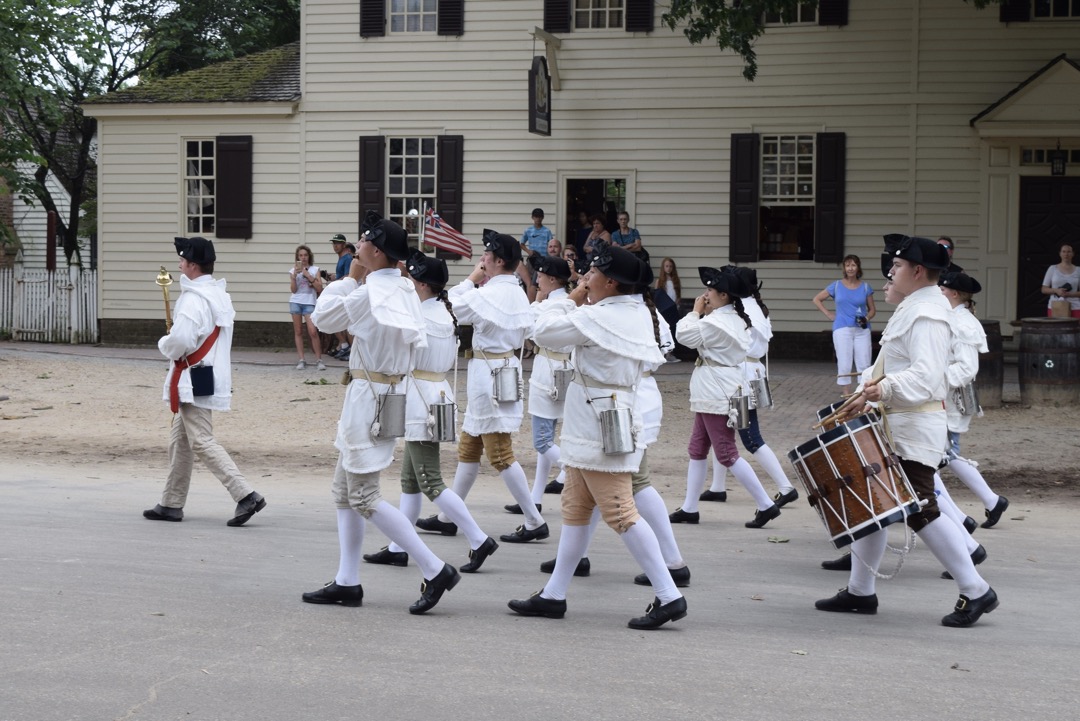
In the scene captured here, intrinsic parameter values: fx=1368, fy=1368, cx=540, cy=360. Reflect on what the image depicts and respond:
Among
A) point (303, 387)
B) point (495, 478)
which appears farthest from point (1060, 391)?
point (303, 387)

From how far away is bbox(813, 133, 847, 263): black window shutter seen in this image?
68.4 ft

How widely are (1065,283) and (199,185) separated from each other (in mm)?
13859

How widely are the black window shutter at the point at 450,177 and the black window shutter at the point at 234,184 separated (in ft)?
10.6

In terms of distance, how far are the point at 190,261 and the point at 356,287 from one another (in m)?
2.72

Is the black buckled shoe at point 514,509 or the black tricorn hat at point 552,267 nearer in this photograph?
the black tricorn hat at point 552,267

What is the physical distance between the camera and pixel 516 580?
7969 millimetres

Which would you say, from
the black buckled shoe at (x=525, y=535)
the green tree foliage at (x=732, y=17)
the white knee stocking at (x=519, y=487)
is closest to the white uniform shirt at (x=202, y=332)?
the white knee stocking at (x=519, y=487)

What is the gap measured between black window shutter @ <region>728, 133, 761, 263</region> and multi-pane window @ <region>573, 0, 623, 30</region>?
265cm

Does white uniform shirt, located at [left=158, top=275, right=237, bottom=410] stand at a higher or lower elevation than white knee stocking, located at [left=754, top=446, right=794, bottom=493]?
higher

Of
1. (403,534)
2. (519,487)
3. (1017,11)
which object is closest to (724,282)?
(519,487)

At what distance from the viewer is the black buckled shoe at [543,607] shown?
701cm

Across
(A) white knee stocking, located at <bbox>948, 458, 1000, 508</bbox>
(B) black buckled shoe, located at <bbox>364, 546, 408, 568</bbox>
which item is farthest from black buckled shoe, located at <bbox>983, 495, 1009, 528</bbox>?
(B) black buckled shoe, located at <bbox>364, 546, 408, 568</bbox>

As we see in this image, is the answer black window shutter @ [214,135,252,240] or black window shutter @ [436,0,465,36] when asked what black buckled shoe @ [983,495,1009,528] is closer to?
black window shutter @ [436,0,465,36]

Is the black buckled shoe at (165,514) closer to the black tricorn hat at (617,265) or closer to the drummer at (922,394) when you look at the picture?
the black tricorn hat at (617,265)
